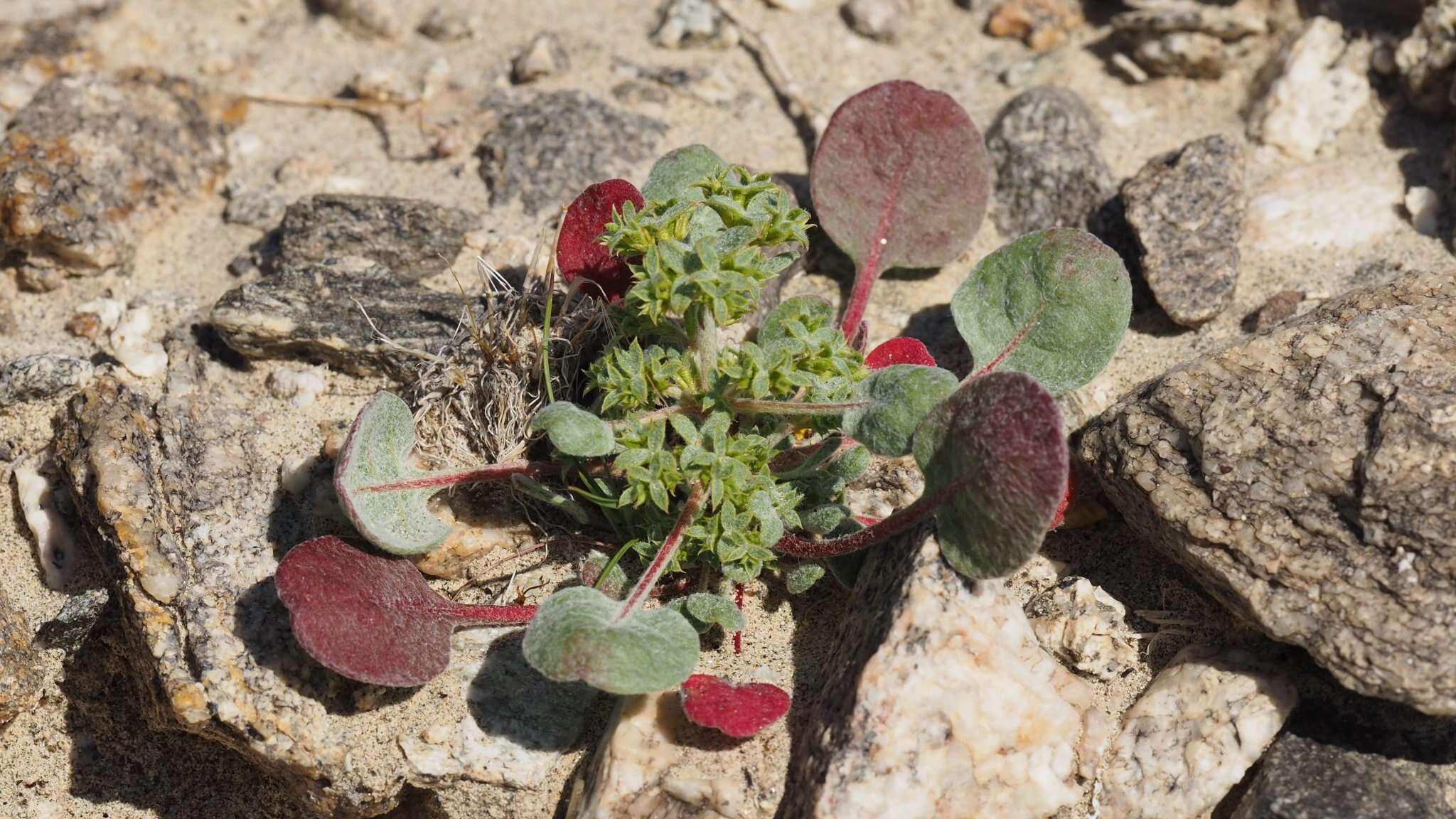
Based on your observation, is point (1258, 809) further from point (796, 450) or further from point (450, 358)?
point (450, 358)

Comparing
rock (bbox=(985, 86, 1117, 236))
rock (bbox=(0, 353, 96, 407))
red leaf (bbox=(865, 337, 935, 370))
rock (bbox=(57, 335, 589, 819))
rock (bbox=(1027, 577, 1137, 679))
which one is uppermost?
rock (bbox=(985, 86, 1117, 236))

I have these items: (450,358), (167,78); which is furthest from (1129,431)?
(167,78)

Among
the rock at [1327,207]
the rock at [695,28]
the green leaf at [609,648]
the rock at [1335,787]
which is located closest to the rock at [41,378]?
the green leaf at [609,648]

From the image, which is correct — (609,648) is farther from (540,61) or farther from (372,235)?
(540,61)

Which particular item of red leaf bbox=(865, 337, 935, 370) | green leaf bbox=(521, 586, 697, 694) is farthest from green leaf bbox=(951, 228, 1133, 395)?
green leaf bbox=(521, 586, 697, 694)

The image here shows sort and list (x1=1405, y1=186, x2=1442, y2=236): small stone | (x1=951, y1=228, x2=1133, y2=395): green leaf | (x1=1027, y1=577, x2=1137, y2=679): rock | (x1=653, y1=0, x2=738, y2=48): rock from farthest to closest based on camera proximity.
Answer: (x1=653, y1=0, x2=738, y2=48): rock, (x1=1405, y1=186, x2=1442, y2=236): small stone, (x1=951, y1=228, x2=1133, y2=395): green leaf, (x1=1027, y1=577, x2=1137, y2=679): rock

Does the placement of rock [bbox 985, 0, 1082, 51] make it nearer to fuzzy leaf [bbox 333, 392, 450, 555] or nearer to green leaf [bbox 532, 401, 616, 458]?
green leaf [bbox 532, 401, 616, 458]

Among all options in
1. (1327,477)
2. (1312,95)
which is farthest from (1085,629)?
(1312,95)
